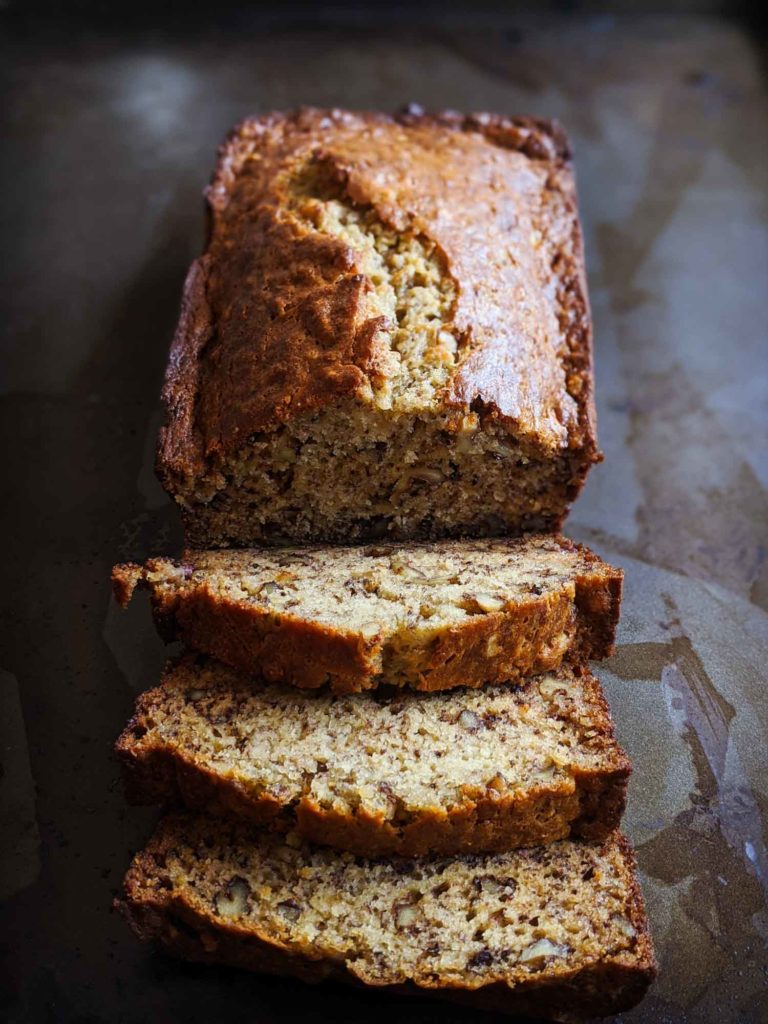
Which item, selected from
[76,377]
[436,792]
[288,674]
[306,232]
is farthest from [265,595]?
[76,377]

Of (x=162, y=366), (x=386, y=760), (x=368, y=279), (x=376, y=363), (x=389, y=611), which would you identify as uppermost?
(x=368, y=279)

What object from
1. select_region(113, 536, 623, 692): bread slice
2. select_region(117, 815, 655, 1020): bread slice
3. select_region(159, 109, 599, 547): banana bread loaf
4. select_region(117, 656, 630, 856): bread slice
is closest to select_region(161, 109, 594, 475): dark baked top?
select_region(159, 109, 599, 547): banana bread loaf

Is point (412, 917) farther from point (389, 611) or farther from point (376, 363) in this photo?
point (376, 363)

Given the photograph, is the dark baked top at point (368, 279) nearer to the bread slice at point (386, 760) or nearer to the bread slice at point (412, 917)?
the bread slice at point (386, 760)

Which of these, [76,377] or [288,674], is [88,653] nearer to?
[288,674]

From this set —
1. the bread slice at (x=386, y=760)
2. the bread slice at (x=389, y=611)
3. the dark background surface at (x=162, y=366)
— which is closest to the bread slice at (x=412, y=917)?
the bread slice at (x=386, y=760)

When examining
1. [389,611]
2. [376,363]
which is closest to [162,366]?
[376,363]

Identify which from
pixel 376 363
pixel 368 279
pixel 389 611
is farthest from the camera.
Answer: pixel 368 279
